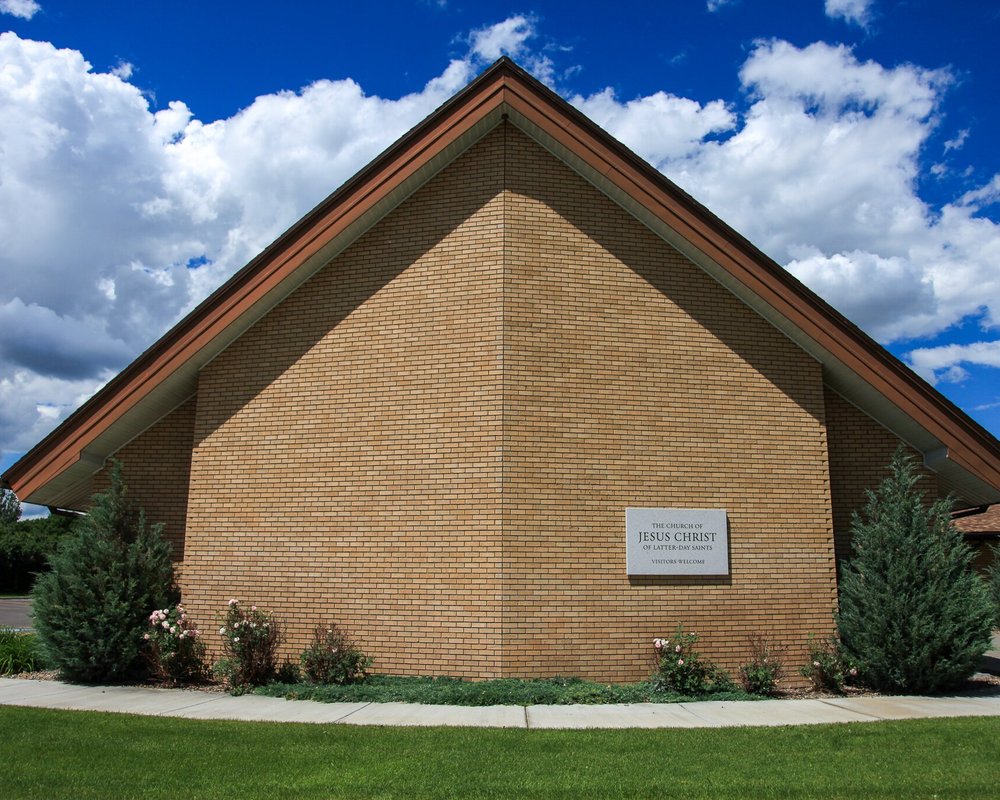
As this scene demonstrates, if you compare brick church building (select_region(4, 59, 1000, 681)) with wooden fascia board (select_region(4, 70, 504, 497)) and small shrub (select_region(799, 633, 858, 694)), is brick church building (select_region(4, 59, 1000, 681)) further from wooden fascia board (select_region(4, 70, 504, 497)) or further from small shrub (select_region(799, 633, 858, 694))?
small shrub (select_region(799, 633, 858, 694))

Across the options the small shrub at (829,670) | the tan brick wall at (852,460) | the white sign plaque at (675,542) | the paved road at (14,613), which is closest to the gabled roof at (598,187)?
the tan brick wall at (852,460)

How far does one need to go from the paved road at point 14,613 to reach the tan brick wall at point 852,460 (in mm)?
17024

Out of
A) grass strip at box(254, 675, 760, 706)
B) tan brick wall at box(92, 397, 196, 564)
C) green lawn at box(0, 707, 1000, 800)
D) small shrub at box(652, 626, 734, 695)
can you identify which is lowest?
green lawn at box(0, 707, 1000, 800)

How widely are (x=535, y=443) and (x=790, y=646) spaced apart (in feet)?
15.1

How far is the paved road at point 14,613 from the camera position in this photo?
75.1 ft

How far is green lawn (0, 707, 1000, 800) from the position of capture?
617 centimetres

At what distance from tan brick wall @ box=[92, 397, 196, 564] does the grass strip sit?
384 cm

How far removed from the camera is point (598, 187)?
12430 mm

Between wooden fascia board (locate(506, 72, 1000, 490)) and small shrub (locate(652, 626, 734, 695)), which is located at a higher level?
wooden fascia board (locate(506, 72, 1000, 490))

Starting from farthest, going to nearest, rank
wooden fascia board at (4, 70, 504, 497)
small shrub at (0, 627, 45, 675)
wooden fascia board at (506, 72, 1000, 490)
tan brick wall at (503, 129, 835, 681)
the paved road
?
the paved road → small shrub at (0, 627, 45, 675) → wooden fascia board at (4, 70, 504, 497) → wooden fascia board at (506, 72, 1000, 490) → tan brick wall at (503, 129, 835, 681)

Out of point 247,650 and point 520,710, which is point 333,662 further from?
point 520,710

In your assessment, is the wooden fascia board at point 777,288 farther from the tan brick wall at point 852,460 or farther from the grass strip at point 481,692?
the grass strip at point 481,692

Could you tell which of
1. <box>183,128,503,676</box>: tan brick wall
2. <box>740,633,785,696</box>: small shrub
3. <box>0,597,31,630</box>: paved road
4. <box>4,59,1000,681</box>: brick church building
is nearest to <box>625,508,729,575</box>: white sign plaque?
<box>4,59,1000,681</box>: brick church building

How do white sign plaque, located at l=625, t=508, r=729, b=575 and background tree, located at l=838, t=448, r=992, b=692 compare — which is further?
white sign plaque, located at l=625, t=508, r=729, b=575
